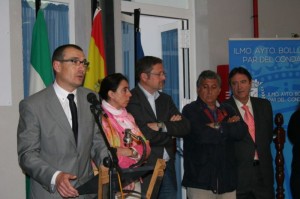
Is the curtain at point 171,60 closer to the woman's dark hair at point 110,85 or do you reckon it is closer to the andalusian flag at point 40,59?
the andalusian flag at point 40,59

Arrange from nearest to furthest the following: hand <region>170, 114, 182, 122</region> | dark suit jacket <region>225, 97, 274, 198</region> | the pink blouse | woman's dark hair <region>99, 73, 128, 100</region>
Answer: the pink blouse, woman's dark hair <region>99, 73, 128, 100</region>, hand <region>170, 114, 182, 122</region>, dark suit jacket <region>225, 97, 274, 198</region>

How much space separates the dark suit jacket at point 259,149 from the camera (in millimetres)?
4176

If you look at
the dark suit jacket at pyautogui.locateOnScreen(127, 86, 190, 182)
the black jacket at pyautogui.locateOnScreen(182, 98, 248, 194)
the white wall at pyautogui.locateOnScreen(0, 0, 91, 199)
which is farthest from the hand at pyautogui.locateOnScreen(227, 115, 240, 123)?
the white wall at pyautogui.locateOnScreen(0, 0, 91, 199)

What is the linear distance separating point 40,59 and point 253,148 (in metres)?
1.94

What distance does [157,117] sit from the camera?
3824 millimetres

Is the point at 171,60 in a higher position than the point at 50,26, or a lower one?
lower

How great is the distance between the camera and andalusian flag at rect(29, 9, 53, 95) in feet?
12.9

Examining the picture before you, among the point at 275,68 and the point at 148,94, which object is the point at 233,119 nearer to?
the point at 148,94

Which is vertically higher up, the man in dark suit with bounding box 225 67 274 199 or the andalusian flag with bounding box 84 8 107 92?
the andalusian flag with bounding box 84 8 107 92

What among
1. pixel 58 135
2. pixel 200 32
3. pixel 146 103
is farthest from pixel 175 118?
pixel 200 32

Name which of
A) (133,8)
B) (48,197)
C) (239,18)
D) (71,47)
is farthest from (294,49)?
(48,197)

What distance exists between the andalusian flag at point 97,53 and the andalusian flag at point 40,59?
0.42 meters

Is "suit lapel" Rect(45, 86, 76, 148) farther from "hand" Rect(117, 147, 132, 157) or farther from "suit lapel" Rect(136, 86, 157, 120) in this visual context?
"suit lapel" Rect(136, 86, 157, 120)

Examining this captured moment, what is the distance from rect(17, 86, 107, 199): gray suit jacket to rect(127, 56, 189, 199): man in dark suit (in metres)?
0.81
